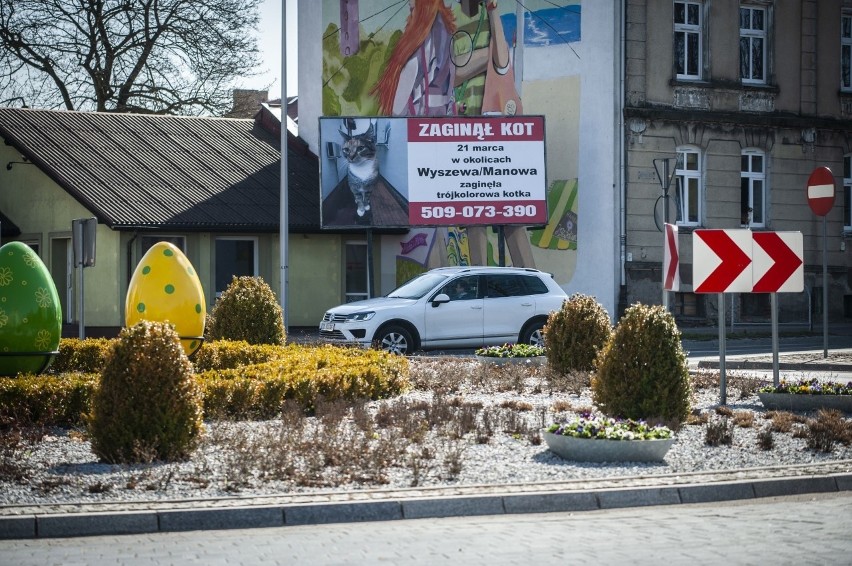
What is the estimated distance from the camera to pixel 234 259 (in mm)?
36969

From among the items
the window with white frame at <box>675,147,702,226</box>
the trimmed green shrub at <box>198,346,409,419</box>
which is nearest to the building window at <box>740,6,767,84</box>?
the window with white frame at <box>675,147,702,226</box>

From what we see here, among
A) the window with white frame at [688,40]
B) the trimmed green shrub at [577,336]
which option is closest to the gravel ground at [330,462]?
the trimmed green shrub at [577,336]

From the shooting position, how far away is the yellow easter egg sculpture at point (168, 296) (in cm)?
1712

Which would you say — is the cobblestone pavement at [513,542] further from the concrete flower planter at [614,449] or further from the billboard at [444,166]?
the billboard at [444,166]

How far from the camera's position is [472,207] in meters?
35.5

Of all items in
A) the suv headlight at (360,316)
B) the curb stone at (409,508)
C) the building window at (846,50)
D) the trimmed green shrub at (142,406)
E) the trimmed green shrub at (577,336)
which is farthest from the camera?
the building window at (846,50)

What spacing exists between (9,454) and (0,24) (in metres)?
34.1

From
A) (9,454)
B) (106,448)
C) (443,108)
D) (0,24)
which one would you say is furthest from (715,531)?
(0,24)

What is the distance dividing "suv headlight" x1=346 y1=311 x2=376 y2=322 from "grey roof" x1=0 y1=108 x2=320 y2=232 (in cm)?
1098

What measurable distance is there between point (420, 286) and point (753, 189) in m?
15.3

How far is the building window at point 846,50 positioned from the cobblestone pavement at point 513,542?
105 ft

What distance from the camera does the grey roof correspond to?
34.7 m

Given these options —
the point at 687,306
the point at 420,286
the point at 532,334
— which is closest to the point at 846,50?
the point at 687,306

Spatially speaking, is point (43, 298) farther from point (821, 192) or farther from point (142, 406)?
point (821, 192)
